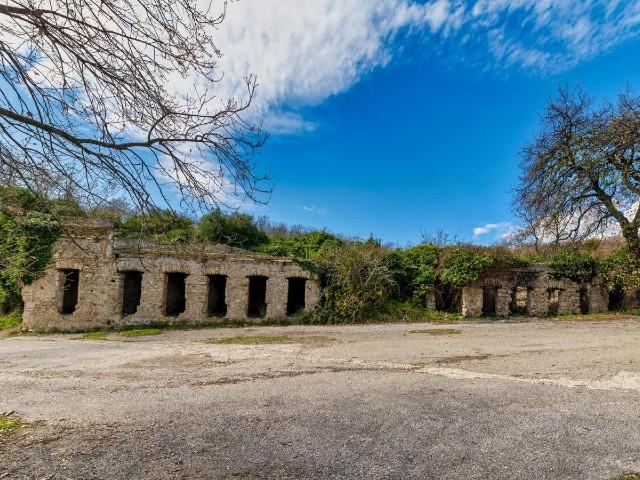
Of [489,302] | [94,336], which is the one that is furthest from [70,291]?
[489,302]

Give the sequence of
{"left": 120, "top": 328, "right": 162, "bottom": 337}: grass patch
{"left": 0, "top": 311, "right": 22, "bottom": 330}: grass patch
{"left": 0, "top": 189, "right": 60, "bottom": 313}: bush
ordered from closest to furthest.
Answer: {"left": 0, "top": 189, "right": 60, "bottom": 313}: bush < {"left": 120, "top": 328, "right": 162, "bottom": 337}: grass patch < {"left": 0, "top": 311, "right": 22, "bottom": 330}: grass patch

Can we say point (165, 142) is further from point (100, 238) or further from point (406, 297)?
point (406, 297)

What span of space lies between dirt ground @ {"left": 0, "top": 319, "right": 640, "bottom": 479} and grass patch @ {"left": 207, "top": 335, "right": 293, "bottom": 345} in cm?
160

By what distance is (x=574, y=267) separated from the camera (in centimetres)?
1805

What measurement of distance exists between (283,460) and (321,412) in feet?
4.48

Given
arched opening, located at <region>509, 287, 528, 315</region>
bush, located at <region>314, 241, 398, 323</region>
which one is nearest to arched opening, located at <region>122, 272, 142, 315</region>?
bush, located at <region>314, 241, 398, 323</region>

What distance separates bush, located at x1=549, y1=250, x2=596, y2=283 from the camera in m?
18.1

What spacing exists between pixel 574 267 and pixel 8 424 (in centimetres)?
2000

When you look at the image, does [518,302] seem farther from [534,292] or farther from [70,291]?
[70,291]

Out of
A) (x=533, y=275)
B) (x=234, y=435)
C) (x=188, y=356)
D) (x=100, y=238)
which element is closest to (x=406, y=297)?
(x=533, y=275)

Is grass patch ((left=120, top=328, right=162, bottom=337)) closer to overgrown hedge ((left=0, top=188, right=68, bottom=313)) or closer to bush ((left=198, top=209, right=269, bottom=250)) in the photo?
overgrown hedge ((left=0, top=188, right=68, bottom=313))

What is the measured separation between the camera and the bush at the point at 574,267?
59.4 ft

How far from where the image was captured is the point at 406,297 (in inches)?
686

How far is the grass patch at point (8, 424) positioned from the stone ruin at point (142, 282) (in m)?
9.91
